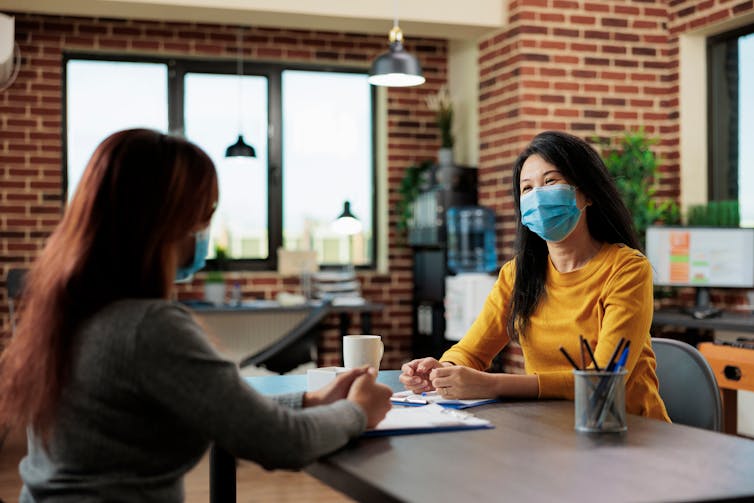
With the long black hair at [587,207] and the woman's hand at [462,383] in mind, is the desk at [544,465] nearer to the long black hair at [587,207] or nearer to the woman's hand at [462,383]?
the woman's hand at [462,383]

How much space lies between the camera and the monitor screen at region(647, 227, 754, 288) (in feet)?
15.8

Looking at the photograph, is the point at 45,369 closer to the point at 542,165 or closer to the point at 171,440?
the point at 171,440

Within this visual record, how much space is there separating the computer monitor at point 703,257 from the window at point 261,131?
2.47 meters

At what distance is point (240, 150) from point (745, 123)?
9.86 ft

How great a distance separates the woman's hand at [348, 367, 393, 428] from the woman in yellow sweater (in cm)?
41

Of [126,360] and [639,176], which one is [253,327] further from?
[126,360]

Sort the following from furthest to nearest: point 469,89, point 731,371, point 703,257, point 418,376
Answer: point 469,89 → point 703,257 → point 731,371 → point 418,376

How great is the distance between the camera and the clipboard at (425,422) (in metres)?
1.61

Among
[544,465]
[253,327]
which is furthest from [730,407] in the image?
[253,327]

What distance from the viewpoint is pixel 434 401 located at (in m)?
1.95

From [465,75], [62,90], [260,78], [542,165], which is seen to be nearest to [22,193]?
[62,90]

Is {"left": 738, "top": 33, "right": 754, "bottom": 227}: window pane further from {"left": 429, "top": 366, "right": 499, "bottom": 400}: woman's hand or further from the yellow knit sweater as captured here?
{"left": 429, "top": 366, "right": 499, "bottom": 400}: woman's hand

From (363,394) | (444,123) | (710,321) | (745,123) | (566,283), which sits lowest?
(710,321)

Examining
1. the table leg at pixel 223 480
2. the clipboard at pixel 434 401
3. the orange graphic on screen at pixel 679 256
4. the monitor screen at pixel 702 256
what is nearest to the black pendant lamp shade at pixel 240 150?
the monitor screen at pixel 702 256
